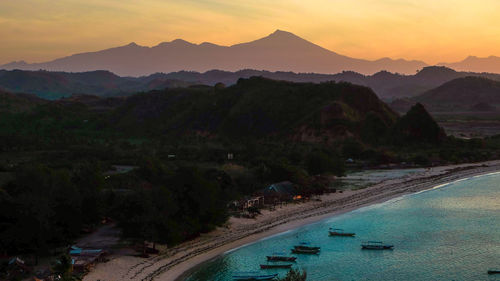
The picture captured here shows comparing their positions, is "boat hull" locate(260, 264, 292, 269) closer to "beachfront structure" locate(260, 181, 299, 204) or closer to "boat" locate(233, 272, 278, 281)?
"boat" locate(233, 272, 278, 281)

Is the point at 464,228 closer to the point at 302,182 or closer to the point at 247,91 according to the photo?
the point at 302,182

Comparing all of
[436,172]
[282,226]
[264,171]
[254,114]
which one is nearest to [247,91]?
[254,114]

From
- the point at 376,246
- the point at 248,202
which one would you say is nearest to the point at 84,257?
the point at 248,202

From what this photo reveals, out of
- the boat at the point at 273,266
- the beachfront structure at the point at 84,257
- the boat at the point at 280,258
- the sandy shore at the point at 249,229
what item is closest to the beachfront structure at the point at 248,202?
the sandy shore at the point at 249,229

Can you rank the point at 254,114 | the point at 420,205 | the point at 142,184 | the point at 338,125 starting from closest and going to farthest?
the point at 142,184 → the point at 420,205 → the point at 338,125 → the point at 254,114

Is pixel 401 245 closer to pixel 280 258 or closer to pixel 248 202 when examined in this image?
pixel 280 258
